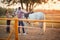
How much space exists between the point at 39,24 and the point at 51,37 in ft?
1.20

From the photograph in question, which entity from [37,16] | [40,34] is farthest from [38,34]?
[37,16]

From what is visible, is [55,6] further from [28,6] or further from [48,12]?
[28,6]

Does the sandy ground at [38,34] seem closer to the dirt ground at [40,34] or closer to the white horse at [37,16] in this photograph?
the dirt ground at [40,34]

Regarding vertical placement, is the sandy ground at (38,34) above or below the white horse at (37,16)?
below

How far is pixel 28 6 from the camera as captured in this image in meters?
3.57

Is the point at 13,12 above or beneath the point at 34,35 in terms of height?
above

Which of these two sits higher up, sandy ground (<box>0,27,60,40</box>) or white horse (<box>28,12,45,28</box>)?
white horse (<box>28,12,45,28</box>)

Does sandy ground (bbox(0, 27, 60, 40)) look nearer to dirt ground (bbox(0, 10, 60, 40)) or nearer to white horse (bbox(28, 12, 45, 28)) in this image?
dirt ground (bbox(0, 10, 60, 40))

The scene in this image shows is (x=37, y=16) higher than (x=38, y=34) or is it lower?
higher

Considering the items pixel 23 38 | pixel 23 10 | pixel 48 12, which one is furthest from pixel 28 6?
pixel 23 38

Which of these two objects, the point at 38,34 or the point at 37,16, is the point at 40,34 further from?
the point at 37,16

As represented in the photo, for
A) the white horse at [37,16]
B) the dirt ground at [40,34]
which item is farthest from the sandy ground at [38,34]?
the white horse at [37,16]

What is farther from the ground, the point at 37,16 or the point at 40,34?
the point at 37,16

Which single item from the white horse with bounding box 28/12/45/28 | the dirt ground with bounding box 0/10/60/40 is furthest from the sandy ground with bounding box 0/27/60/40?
the white horse with bounding box 28/12/45/28
